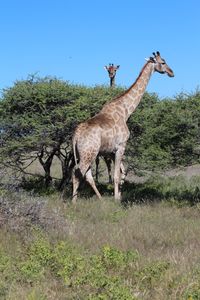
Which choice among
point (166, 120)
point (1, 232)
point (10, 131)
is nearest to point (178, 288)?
point (1, 232)

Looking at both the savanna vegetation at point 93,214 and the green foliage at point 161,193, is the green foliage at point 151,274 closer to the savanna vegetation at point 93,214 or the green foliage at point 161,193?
the savanna vegetation at point 93,214

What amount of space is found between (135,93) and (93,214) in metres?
4.71

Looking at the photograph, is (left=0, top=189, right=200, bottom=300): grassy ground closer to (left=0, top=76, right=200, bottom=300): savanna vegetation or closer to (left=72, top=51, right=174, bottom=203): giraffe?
(left=0, top=76, right=200, bottom=300): savanna vegetation

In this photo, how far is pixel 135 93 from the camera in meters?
14.7

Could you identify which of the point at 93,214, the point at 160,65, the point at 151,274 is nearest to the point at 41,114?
the point at 160,65

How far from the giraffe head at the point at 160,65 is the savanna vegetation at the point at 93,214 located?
3.87ft

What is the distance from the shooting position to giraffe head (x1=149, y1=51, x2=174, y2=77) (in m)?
14.9

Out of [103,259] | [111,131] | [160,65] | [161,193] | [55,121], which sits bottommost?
[103,259]

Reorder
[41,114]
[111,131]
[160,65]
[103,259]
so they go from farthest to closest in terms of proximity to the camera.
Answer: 1. [160,65]
2. [41,114]
3. [111,131]
4. [103,259]

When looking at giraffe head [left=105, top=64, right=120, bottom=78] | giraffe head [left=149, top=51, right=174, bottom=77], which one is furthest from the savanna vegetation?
giraffe head [left=105, top=64, right=120, bottom=78]

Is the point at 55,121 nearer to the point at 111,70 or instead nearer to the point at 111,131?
the point at 111,131

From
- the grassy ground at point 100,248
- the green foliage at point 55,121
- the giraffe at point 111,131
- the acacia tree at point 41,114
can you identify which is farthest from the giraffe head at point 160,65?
the grassy ground at point 100,248

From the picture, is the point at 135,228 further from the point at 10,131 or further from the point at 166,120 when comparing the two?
the point at 10,131

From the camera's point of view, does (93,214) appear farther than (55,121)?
No
